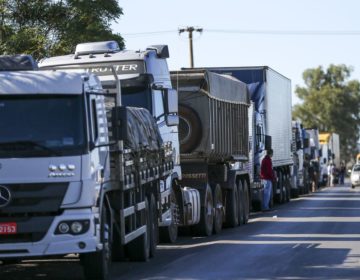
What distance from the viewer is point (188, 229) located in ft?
74.6

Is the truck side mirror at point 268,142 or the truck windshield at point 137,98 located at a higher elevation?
the truck windshield at point 137,98

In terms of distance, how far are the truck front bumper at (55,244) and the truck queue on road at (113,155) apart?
1cm

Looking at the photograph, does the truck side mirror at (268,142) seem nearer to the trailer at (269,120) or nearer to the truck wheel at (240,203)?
the trailer at (269,120)

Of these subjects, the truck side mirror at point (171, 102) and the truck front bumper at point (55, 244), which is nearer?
the truck front bumper at point (55, 244)

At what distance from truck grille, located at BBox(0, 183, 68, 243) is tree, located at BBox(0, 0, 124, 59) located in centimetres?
1735

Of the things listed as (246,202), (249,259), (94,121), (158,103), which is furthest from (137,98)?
(246,202)

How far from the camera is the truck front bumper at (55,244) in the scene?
12812 millimetres

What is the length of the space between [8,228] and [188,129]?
9.70 metres

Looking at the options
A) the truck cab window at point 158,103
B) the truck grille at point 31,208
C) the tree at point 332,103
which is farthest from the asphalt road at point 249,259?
the tree at point 332,103

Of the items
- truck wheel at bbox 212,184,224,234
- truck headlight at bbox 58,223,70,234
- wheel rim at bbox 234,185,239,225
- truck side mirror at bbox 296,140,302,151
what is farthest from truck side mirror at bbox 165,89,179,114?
truck side mirror at bbox 296,140,302,151

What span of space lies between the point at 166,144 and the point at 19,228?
21.6 feet

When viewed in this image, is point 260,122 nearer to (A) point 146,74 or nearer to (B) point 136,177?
(A) point 146,74

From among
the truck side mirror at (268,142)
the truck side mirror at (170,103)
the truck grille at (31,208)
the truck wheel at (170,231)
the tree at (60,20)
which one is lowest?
the truck wheel at (170,231)

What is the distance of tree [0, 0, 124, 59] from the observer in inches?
1193
